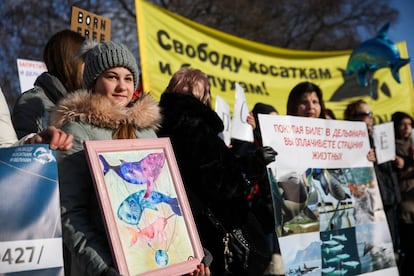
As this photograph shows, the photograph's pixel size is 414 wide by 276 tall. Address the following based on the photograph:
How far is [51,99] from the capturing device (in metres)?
3.24

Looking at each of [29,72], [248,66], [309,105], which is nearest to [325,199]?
[309,105]

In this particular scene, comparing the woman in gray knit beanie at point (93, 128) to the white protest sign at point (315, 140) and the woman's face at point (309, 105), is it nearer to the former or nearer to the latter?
the white protest sign at point (315, 140)

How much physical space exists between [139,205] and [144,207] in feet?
0.10

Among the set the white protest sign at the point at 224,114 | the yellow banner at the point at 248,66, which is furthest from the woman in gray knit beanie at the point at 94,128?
the yellow banner at the point at 248,66

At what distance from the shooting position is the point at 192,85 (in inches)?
125

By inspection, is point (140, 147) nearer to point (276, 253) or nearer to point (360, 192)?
point (360, 192)

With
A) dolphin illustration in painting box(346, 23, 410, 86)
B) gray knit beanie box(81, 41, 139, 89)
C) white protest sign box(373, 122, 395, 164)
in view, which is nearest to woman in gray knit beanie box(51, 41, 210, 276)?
gray knit beanie box(81, 41, 139, 89)

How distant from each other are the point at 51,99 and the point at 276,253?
2.17 metres

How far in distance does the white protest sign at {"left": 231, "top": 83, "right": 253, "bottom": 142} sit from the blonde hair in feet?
7.16

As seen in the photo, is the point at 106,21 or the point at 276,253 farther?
the point at 106,21

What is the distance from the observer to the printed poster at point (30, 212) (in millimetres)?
2029

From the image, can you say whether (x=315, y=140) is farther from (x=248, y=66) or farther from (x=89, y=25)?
(x=248, y=66)

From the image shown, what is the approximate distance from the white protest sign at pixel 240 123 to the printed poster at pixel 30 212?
335cm

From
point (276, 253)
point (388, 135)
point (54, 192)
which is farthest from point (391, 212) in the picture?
point (54, 192)
